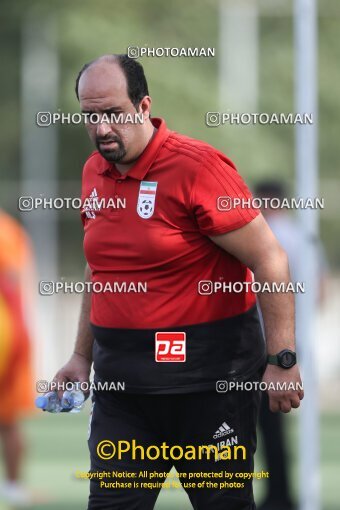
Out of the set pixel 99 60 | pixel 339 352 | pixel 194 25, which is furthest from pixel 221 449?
pixel 194 25

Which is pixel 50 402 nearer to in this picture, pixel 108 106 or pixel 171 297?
pixel 171 297

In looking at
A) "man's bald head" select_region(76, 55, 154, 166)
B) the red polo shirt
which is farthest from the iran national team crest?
"man's bald head" select_region(76, 55, 154, 166)

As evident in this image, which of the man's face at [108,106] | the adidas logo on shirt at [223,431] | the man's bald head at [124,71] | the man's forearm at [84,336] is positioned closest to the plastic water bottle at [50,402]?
the man's forearm at [84,336]

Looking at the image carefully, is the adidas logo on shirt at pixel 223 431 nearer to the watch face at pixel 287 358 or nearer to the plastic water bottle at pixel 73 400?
the watch face at pixel 287 358

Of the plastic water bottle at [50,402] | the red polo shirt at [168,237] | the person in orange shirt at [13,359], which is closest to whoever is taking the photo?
the red polo shirt at [168,237]

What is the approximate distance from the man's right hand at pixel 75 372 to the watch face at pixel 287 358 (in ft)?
2.52

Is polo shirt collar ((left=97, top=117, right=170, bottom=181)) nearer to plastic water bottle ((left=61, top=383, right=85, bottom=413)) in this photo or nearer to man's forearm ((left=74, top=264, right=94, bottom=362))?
man's forearm ((left=74, top=264, right=94, bottom=362))

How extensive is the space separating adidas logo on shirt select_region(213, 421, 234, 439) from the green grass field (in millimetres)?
3785

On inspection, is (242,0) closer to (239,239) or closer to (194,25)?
(194,25)

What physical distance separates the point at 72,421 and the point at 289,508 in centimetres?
612

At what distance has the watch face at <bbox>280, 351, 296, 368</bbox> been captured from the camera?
4.50m

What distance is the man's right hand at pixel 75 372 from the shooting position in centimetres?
492

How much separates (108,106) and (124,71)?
5.4 inches

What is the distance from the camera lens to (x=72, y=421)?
45.1 ft
